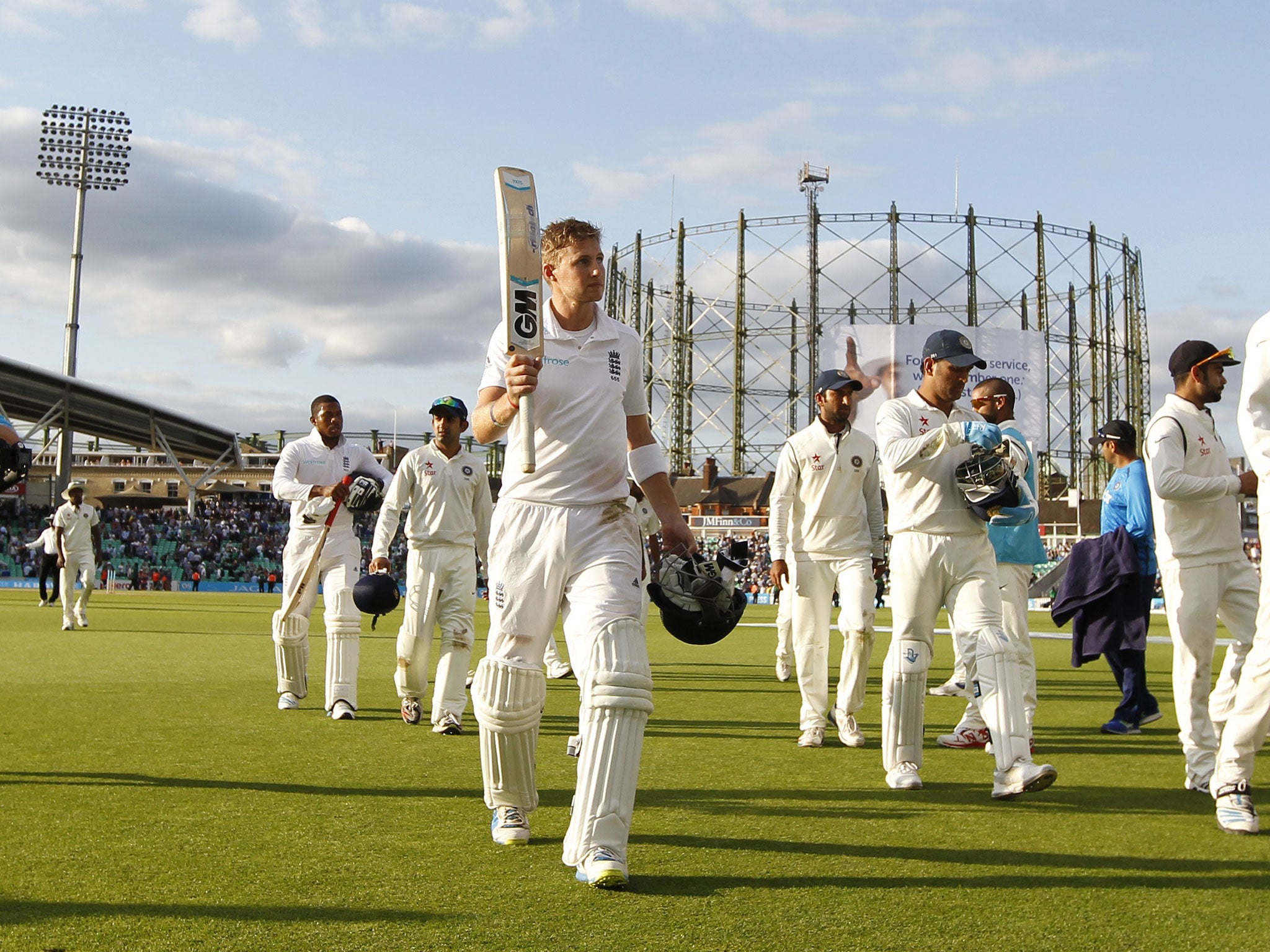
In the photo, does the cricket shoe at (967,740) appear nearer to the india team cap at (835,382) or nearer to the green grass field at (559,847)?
the green grass field at (559,847)

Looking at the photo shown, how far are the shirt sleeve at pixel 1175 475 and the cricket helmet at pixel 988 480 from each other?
704 millimetres

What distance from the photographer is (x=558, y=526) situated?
434 centimetres

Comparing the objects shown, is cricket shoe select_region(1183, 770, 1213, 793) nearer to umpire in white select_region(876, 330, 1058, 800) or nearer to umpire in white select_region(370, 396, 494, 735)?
umpire in white select_region(876, 330, 1058, 800)

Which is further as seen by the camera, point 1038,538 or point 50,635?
point 50,635

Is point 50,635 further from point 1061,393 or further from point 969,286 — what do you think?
point 1061,393

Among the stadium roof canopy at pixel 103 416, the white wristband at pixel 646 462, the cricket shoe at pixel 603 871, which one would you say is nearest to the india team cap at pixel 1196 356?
the white wristband at pixel 646 462

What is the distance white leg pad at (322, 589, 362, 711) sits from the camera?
26.5 ft

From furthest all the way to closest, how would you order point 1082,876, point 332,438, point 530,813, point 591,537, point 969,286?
point 969,286, point 332,438, point 530,813, point 591,537, point 1082,876

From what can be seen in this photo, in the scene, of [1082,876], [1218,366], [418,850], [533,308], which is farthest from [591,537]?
[1218,366]

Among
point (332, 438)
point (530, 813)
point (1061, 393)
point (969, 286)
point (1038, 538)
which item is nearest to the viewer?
point (530, 813)

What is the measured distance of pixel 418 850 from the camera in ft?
14.1

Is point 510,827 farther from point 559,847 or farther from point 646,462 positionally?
point 646,462

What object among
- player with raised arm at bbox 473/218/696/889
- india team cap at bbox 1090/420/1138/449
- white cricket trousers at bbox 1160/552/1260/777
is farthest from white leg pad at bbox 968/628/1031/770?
india team cap at bbox 1090/420/1138/449

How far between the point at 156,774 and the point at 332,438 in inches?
132
